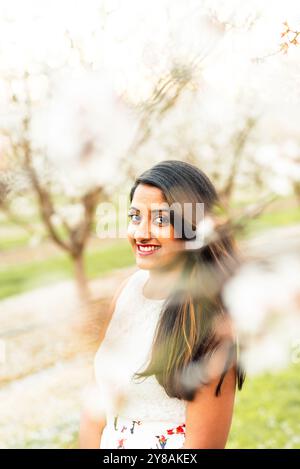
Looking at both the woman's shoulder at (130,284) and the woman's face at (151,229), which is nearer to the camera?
the woman's face at (151,229)

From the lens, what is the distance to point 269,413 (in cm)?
261

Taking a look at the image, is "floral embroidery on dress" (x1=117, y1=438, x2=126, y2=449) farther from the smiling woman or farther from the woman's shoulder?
the woman's shoulder

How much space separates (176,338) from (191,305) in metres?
0.07

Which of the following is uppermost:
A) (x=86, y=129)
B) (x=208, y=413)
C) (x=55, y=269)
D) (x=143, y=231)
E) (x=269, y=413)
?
(x=86, y=129)

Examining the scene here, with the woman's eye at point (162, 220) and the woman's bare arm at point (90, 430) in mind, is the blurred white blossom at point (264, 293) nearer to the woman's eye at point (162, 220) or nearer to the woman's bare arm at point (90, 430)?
the woman's eye at point (162, 220)

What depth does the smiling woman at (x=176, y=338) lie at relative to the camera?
3.60 ft

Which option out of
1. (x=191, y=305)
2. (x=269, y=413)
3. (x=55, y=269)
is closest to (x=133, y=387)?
(x=191, y=305)

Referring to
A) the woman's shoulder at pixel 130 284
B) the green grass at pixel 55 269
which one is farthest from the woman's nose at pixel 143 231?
the green grass at pixel 55 269

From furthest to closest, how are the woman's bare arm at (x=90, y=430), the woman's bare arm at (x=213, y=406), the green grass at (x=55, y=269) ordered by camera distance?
1. the green grass at (x=55, y=269)
2. the woman's bare arm at (x=90, y=430)
3. the woman's bare arm at (x=213, y=406)

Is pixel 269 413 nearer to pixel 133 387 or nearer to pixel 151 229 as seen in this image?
pixel 133 387

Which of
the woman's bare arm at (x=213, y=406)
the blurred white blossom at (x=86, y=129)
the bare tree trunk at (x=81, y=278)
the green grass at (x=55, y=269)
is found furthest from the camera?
the green grass at (x=55, y=269)

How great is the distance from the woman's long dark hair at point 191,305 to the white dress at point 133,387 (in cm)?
3

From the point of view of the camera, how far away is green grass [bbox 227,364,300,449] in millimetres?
2297
